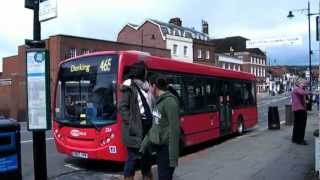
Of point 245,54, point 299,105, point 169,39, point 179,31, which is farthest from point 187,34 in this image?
point 299,105

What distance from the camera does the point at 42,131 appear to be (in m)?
7.54

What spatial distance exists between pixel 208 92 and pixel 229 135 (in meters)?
3.84

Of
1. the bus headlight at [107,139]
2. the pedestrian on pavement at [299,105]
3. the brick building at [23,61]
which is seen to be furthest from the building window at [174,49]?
the bus headlight at [107,139]

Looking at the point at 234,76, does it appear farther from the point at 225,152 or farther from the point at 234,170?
the point at 234,170

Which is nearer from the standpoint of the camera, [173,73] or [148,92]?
[148,92]

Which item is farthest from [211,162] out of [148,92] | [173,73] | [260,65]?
[260,65]

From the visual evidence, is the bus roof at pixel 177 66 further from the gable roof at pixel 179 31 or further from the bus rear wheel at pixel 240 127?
the gable roof at pixel 179 31

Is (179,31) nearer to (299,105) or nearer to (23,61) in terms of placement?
(23,61)

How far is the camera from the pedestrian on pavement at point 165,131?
662cm

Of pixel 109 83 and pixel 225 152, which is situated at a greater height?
pixel 109 83

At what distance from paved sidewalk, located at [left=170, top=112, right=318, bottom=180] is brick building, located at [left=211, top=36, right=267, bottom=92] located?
9915 cm

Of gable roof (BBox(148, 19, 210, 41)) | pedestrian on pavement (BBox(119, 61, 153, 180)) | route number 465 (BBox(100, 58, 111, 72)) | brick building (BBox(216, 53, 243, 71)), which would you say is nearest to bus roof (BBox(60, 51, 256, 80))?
route number 465 (BBox(100, 58, 111, 72))

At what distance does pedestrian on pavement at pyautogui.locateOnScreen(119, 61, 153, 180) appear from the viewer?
8.09 metres

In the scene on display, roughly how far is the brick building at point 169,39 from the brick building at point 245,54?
3415 centimetres
